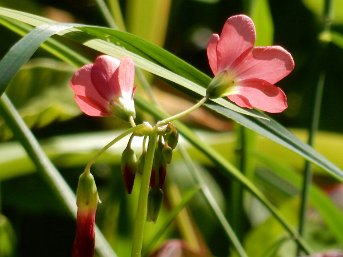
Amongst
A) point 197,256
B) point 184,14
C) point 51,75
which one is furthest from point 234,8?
point 197,256

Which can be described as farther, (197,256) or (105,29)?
(197,256)

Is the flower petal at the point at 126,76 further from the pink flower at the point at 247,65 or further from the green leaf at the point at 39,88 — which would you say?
the green leaf at the point at 39,88

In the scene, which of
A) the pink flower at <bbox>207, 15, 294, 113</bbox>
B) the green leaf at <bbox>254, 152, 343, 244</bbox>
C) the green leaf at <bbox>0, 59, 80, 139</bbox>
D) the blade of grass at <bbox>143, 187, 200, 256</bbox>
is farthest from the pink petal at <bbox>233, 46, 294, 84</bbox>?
the green leaf at <bbox>0, 59, 80, 139</bbox>

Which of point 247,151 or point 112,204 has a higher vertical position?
point 247,151

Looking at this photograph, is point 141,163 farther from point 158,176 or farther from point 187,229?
point 187,229

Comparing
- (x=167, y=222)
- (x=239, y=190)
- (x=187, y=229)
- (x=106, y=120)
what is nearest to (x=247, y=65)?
(x=167, y=222)

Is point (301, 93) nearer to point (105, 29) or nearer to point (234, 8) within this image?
point (234, 8)
